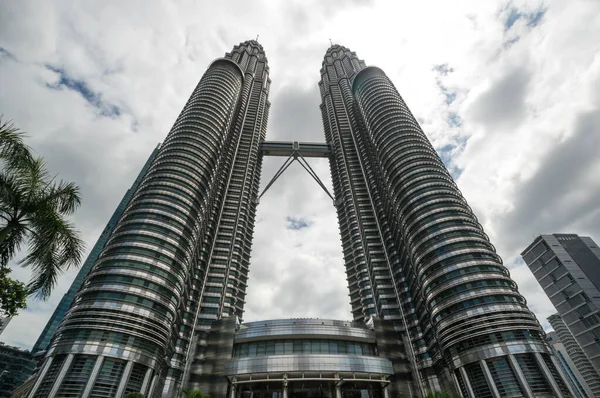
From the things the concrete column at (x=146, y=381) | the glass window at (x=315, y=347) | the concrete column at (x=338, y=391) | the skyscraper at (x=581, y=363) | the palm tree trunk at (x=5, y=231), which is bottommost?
the palm tree trunk at (x=5, y=231)

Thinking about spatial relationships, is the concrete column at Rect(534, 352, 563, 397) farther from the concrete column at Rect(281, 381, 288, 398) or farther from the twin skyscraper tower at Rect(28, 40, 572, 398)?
the concrete column at Rect(281, 381, 288, 398)

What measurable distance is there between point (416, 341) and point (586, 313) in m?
65.9

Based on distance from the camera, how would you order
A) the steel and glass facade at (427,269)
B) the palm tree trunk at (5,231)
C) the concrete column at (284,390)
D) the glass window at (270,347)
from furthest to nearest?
the glass window at (270,347) → the steel and glass facade at (427,269) → the concrete column at (284,390) → the palm tree trunk at (5,231)

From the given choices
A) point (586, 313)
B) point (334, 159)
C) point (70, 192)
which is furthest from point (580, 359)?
point (70, 192)

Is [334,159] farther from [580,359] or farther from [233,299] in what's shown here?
[580,359]

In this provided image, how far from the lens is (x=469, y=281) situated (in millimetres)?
61594

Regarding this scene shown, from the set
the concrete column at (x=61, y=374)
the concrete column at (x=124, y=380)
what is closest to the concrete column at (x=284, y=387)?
Answer: the concrete column at (x=124, y=380)

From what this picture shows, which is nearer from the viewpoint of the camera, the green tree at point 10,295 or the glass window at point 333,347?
the green tree at point 10,295

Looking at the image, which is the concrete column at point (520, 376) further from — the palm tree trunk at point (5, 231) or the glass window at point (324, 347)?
the palm tree trunk at point (5, 231)

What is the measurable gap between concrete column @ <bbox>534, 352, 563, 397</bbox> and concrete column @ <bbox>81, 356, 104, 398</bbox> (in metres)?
69.6

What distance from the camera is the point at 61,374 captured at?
46.4 metres

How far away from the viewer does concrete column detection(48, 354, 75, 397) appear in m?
44.7

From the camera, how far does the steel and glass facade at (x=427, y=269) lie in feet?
174

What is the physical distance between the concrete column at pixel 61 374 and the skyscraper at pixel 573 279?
427 feet
